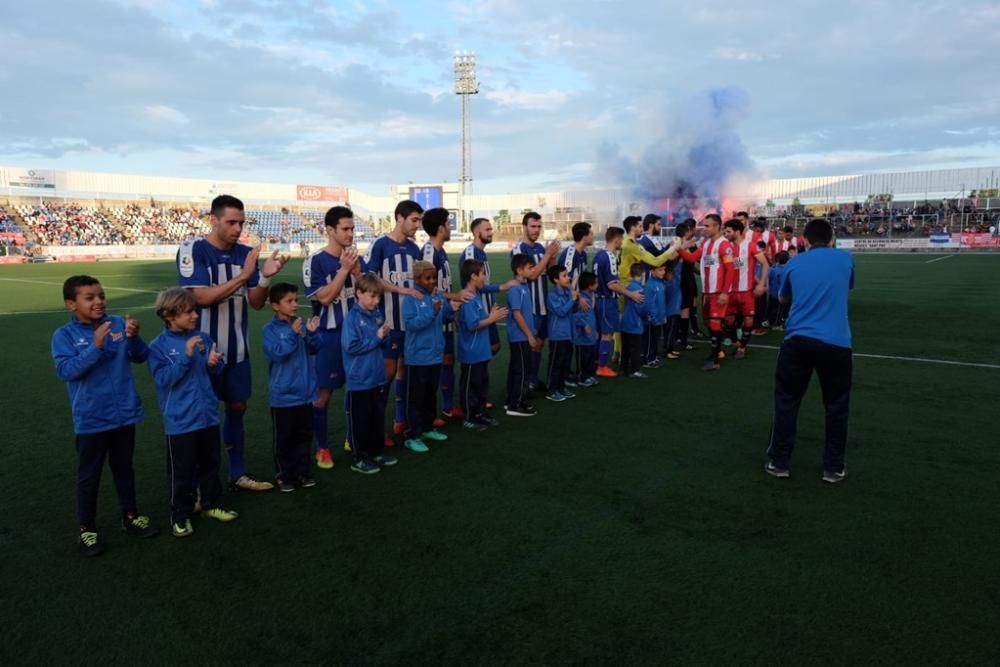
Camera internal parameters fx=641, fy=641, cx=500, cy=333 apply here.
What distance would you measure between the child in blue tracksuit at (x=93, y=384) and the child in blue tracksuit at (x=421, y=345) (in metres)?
2.10

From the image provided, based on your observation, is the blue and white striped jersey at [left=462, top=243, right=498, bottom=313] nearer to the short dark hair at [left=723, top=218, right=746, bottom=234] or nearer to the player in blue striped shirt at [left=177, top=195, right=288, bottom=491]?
the player in blue striped shirt at [left=177, top=195, right=288, bottom=491]

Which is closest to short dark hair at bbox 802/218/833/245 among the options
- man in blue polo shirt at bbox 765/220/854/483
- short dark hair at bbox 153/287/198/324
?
man in blue polo shirt at bbox 765/220/854/483

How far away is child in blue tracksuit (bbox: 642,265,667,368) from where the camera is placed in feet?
27.6

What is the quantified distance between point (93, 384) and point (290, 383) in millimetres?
1181

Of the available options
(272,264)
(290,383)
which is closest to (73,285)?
(272,264)

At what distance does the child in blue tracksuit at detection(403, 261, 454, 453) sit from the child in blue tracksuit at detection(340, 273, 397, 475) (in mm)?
419

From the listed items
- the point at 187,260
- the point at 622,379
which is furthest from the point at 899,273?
the point at 187,260

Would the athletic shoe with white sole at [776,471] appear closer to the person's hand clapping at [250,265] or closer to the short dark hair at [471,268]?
the short dark hair at [471,268]

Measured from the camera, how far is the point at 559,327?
6.98 metres

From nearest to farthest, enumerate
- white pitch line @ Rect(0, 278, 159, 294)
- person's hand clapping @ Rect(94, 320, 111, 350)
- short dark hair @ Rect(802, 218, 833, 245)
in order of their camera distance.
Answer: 1. person's hand clapping @ Rect(94, 320, 111, 350)
2. short dark hair @ Rect(802, 218, 833, 245)
3. white pitch line @ Rect(0, 278, 159, 294)

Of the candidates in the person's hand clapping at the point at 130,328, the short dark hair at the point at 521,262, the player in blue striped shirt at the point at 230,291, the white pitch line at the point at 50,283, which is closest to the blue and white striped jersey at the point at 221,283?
the player in blue striped shirt at the point at 230,291

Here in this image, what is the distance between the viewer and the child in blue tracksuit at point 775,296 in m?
10.8

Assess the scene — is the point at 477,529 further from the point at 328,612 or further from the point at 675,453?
the point at 675,453

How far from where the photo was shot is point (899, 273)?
71.4 ft
